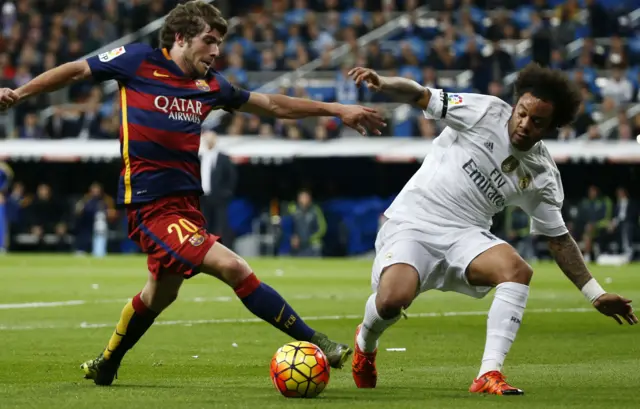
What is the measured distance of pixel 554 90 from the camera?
7734mm

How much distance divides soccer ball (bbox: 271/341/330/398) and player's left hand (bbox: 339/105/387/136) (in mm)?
1377

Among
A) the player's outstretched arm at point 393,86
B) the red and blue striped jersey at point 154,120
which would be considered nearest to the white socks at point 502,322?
the player's outstretched arm at point 393,86

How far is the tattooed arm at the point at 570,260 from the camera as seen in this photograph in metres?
8.11

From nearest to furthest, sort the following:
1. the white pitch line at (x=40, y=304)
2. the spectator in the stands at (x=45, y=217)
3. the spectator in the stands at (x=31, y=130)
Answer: the white pitch line at (x=40, y=304)
the spectator in the stands at (x=45, y=217)
the spectator in the stands at (x=31, y=130)

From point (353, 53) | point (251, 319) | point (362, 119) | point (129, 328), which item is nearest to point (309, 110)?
point (362, 119)

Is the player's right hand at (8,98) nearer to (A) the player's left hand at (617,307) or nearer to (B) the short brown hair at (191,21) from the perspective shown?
(B) the short brown hair at (191,21)

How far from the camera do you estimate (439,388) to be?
25.8 ft

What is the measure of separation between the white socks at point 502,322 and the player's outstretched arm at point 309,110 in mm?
1234

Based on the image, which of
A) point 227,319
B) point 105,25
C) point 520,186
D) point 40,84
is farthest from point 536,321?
point 105,25

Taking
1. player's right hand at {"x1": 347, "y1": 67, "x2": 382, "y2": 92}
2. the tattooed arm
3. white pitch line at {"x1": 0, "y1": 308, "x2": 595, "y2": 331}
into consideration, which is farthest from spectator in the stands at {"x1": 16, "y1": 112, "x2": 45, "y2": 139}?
player's right hand at {"x1": 347, "y1": 67, "x2": 382, "y2": 92}

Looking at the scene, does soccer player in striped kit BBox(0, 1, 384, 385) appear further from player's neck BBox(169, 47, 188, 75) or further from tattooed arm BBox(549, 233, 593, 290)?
tattooed arm BBox(549, 233, 593, 290)

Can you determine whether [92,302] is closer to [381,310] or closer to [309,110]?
[309,110]

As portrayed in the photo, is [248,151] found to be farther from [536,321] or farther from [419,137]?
[536,321]

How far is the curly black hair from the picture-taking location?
7.73 metres
